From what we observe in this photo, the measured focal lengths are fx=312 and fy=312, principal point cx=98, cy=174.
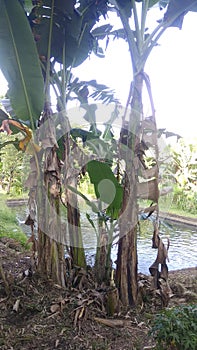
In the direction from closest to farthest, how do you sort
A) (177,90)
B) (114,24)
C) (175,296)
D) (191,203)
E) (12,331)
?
(12,331) → (175,296) → (114,24) → (177,90) → (191,203)

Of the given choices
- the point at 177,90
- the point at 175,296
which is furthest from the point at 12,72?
the point at 177,90

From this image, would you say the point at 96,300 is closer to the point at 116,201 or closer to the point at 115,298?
the point at 115,298

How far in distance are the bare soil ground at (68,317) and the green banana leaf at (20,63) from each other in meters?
0.90

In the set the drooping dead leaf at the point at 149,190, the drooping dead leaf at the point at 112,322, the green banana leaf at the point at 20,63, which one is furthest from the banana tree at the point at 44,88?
the drooping dead leaf at the point at 149,190

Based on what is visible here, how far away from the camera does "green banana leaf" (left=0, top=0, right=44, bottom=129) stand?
1.46 metres

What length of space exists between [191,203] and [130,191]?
17.9ft

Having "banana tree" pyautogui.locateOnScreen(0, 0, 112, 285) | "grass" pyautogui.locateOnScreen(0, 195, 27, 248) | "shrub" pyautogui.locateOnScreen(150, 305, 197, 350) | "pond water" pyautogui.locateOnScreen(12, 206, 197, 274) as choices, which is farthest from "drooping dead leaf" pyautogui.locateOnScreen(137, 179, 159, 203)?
"grass" pyautogui.locateOnScreen(0, 195, 27, 248)

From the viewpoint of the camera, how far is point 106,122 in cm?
255

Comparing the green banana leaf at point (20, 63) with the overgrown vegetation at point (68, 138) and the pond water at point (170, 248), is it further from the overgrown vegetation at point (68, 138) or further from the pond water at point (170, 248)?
the pond water at point (170, 248)

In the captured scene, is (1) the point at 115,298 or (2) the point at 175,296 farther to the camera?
(2) the point at 175,296

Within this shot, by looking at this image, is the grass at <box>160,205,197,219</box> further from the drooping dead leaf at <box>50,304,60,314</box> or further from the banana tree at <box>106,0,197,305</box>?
the drooping dead leaf at <box>50,304,60,314</box>

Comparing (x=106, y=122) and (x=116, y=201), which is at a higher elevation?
(x=106, y=122)

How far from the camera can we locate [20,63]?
1550mm

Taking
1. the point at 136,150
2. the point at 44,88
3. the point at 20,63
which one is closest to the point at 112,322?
the point at 136,150
